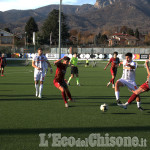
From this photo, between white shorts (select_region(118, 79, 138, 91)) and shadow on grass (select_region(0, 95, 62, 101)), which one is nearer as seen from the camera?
white shorts (select_region(118, 79, 138, 91))

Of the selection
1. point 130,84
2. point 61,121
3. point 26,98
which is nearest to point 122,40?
point 26,98

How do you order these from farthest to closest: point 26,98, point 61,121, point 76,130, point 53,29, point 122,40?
point 122,40, point 53,29, point 26,98, point 61,121, point 76,130

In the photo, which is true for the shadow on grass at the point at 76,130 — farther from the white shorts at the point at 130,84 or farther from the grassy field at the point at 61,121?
the white shorts at the point at 130,84

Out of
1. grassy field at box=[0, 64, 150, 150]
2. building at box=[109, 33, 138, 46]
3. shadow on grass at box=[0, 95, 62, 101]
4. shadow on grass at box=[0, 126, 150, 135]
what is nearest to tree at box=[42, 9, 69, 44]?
building at box=[109, 33, 138, 46]

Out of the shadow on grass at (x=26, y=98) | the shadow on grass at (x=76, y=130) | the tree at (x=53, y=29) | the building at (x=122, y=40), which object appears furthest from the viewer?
the building at (x=122, y=40)

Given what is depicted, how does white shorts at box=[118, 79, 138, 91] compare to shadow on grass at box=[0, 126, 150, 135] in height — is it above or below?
above

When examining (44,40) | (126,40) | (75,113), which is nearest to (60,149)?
(75,113)

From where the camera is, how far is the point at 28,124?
7.85m

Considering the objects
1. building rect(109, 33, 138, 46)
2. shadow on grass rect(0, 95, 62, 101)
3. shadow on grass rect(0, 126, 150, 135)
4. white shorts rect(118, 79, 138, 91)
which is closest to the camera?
shadow on grass rect(0, 126, 150, 135)

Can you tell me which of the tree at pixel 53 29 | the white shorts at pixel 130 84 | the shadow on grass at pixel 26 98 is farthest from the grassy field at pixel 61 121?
the tree at pixel 53 29

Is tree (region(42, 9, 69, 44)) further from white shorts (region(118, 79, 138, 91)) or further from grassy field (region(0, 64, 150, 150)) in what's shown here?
white shorts (region(118, 79, 138, 91))

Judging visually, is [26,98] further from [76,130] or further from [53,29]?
[53,29]

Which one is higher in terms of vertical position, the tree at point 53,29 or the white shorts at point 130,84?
the tree at point 53,29

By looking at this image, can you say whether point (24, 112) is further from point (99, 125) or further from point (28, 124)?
point (99, 125)
